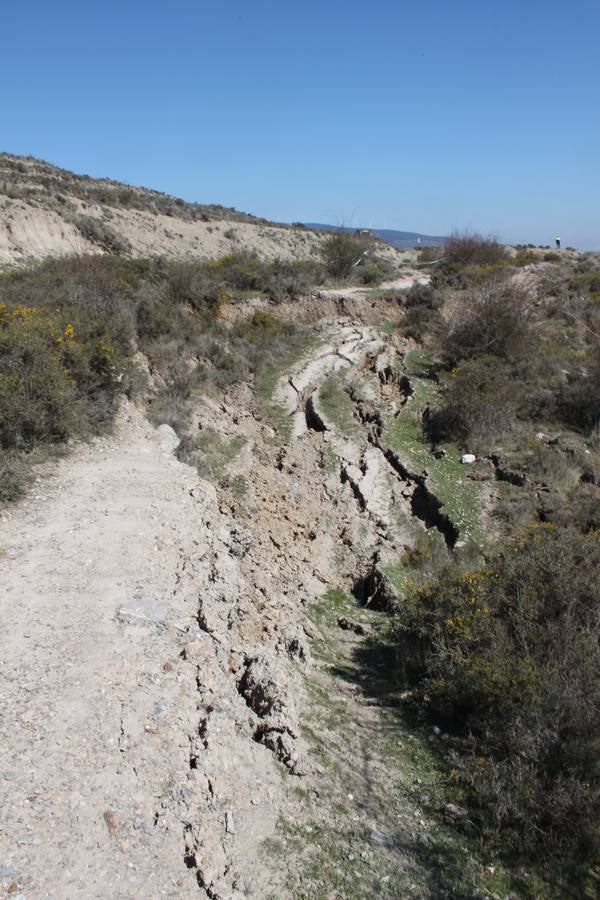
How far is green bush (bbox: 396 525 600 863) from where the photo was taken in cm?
416

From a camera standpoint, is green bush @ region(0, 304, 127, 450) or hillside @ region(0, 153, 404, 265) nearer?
green bush @ region(0, 304, 127, 450)

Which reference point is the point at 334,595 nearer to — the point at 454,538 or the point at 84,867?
the point at 454,538

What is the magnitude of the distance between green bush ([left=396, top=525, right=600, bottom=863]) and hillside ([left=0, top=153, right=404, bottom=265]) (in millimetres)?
18052

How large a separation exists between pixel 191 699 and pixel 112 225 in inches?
1065

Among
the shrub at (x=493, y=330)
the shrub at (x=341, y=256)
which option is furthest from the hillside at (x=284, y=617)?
the shrub at (x=341, y=256)

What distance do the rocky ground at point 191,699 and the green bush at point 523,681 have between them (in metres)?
0.53

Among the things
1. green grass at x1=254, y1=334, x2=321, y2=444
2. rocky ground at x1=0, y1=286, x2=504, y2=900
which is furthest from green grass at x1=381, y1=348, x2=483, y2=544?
green grass at x1=254, y1=334, x2=321, y2=444

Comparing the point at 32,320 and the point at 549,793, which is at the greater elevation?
the point at 32,320

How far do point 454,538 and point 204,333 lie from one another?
8294 millimetres

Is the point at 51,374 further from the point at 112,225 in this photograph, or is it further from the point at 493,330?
the point at 112,225

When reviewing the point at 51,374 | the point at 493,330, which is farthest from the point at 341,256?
the point at 51,374

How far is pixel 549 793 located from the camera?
13.8ft

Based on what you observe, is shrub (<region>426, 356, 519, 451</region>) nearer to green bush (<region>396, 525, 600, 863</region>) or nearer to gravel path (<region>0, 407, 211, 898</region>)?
green bush (<region>396, 525, 600, 863</region>)

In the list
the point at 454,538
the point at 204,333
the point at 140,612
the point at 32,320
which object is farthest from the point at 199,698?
the point at 204,333
